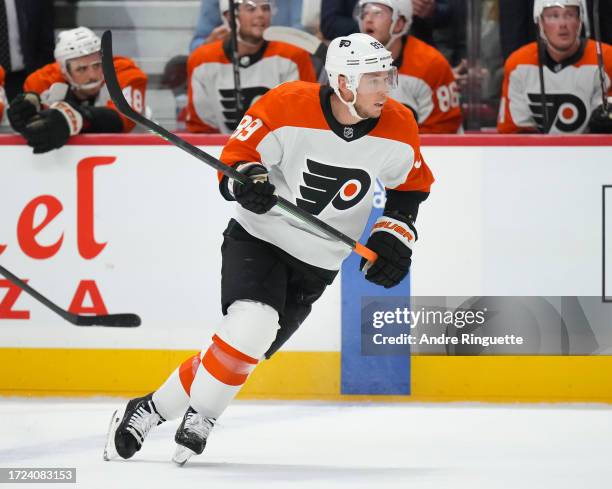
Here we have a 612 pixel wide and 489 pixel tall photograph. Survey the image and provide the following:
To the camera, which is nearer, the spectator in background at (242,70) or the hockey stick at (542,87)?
the hockey stick at (542,87)

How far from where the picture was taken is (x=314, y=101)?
3.33 m

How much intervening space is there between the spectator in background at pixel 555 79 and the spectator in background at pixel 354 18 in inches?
17.6

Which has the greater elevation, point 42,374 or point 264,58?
point 264,58

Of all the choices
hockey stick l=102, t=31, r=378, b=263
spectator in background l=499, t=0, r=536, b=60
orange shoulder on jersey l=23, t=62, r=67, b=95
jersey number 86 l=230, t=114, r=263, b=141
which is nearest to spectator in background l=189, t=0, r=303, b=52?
orange shoulder on jersey l=23, t=62, r=67, b=95

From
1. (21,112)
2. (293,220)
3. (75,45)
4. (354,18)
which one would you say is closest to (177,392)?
(293,220)

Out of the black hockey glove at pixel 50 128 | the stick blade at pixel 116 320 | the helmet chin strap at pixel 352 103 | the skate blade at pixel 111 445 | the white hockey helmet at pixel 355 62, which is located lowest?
the skate blade at pixel 111 445

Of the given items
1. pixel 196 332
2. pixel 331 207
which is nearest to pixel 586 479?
pixel 331 207

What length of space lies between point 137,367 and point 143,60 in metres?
1.57

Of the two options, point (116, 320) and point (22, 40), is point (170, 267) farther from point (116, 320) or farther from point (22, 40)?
point (22, 40)

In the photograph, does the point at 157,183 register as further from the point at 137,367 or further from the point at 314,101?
the point at 314,101

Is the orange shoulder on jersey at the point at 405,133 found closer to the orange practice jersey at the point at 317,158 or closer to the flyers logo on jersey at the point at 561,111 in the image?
the orange practice jersey at the point at 317,158

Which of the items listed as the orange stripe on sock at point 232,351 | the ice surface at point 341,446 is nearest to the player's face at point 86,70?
the ice surface at point 341,446

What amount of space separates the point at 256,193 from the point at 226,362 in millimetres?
466

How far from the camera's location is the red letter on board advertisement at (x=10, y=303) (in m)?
4.38
